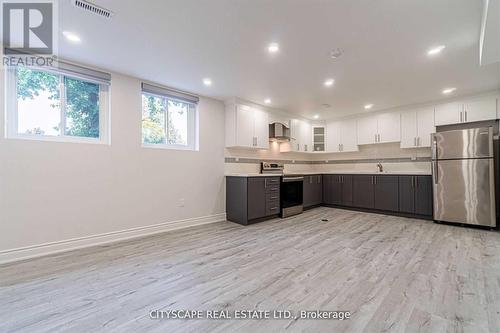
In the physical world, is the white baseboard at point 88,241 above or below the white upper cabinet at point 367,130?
below

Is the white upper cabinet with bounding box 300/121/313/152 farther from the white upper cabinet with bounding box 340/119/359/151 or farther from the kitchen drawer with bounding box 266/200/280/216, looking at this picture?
the kitchen drawer with bounding box 266/200/280/216

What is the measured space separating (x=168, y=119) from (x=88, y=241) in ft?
7.27

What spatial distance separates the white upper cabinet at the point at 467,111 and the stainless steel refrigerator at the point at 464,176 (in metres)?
0.70

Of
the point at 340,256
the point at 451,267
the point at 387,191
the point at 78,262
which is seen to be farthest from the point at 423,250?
the point at 78,262

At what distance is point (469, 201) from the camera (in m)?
3.80

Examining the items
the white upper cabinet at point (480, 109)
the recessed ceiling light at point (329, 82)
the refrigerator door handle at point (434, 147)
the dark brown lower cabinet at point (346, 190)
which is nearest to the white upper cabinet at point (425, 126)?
the white upper cabinet at point (480, 109)

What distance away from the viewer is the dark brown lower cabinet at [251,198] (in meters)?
4.11

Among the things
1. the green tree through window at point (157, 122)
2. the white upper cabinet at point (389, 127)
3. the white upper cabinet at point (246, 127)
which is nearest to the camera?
the green tree through window at point (157, 122)

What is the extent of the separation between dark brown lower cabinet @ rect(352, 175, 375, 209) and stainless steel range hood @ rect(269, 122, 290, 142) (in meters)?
1.94

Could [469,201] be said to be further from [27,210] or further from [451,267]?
[27,210]

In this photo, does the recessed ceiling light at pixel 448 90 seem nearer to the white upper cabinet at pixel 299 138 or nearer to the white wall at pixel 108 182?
the white upper cabinet at pixel 299 138

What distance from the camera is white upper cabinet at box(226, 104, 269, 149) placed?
14.7ft

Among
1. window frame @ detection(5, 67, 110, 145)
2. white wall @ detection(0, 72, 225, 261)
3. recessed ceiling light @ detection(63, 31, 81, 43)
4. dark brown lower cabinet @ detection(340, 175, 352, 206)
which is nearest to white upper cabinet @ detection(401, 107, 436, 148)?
dark brown lower cabinet @ detection(340, 175, 352, 206)

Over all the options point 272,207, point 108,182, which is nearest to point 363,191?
point 272,207
